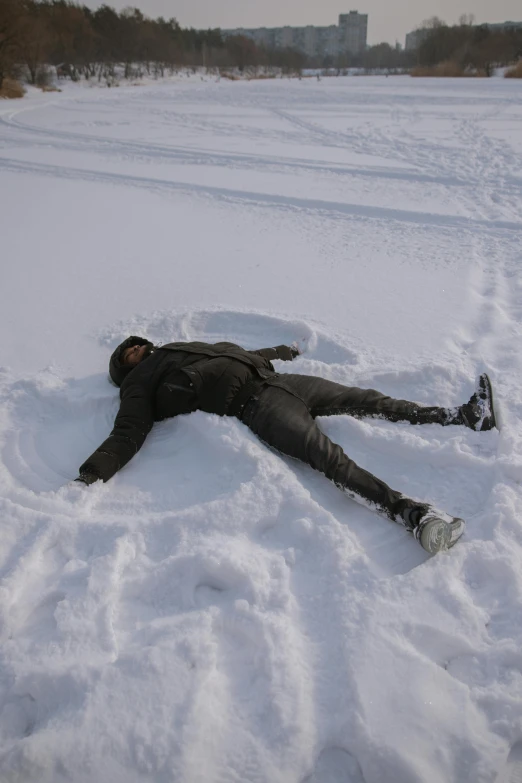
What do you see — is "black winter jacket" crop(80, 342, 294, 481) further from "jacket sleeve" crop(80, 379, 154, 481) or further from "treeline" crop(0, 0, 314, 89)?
"treeline" crop(0, 0, 314, 89)

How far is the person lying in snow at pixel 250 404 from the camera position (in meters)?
2.44

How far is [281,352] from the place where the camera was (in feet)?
10.9

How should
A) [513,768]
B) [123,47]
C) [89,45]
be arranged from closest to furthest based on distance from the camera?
[513,768], [89,45], [123,47]

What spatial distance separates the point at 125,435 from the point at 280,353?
118 cm

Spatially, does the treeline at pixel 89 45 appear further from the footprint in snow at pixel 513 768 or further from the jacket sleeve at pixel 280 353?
the footprint in snow at pixel 513 768

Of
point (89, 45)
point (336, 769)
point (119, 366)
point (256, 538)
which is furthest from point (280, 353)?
point (89, 45)

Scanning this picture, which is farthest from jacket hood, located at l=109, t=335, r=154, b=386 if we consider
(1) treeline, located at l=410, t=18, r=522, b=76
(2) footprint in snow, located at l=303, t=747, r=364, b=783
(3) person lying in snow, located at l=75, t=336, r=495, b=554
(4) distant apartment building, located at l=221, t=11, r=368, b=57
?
(4) distant apartment building, located at l=221, t=11, r=368, b=57

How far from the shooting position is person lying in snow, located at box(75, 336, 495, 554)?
2.44 m

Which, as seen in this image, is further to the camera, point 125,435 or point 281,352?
point 281,352

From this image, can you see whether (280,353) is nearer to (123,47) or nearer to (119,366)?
(119,366)

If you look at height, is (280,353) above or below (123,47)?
below

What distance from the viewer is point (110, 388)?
10.3 ft

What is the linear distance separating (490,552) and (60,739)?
1.62 meters

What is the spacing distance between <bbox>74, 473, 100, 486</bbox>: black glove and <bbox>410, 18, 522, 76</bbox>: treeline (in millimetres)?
35053
